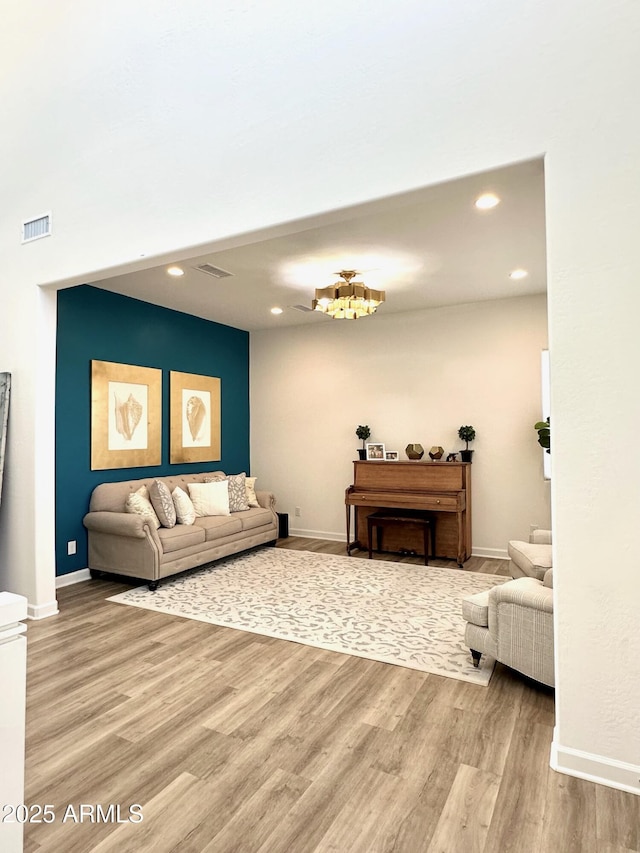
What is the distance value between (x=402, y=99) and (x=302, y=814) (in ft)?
10.2

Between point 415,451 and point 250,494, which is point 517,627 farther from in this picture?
point 250,494

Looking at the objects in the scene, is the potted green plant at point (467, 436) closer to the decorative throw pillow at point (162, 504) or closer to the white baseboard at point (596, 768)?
the decorative throw pillow at point (162, 504)

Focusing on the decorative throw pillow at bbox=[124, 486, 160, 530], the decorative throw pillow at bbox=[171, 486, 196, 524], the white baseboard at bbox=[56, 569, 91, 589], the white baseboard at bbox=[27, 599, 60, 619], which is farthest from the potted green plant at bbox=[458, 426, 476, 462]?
the white baseboard at bbox=[27, 599, 60, 619]

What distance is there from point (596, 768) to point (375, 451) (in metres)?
4.31

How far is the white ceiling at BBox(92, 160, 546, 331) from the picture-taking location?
112 inches

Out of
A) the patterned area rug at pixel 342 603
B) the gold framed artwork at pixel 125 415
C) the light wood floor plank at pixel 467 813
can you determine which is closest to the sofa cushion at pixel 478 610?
the patterned area rug at pixel 342 603

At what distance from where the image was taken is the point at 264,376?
285 inches

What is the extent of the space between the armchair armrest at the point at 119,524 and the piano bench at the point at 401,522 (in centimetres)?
230

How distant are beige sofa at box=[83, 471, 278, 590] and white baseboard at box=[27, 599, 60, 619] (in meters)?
0.75

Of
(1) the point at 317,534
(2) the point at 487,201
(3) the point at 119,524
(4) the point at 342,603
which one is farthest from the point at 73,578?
(2) the point at 487,201

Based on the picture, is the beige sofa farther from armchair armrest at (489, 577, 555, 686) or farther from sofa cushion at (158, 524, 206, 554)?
armchair armrest at (489, 577, 555, 686)

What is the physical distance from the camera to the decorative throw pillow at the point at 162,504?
4871 mm

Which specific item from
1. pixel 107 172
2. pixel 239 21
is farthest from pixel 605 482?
pixel 107 172

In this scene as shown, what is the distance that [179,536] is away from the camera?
469cm
